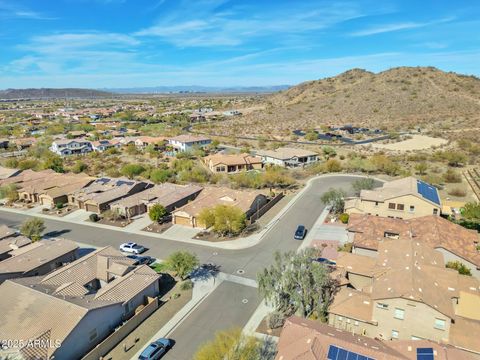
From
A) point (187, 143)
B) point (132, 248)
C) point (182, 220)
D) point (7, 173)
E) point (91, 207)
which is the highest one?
point (187, 143)

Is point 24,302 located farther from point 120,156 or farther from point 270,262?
point 120,156

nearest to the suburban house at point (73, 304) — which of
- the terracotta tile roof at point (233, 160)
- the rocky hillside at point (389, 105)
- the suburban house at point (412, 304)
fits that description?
the suburban house at point (412, 304)

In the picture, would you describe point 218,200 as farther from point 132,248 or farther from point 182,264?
point 182,264

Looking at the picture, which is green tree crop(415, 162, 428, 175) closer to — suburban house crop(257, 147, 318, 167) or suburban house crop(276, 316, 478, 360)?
suburban house crop(257, 147, 318, 167)

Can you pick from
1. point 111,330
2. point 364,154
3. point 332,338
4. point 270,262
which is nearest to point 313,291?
point 332,338

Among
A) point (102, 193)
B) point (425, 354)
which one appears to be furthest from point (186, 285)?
point (102, 193)

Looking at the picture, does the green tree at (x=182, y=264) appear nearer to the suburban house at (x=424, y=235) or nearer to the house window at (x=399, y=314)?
the suburban house at (x=424, y=235)

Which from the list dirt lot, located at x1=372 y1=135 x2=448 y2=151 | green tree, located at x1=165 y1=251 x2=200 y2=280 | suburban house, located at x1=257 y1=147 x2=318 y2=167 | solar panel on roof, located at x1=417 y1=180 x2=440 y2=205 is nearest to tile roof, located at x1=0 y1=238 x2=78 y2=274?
green tree, located at x1=165 y1=251 x2=200 y2=280
